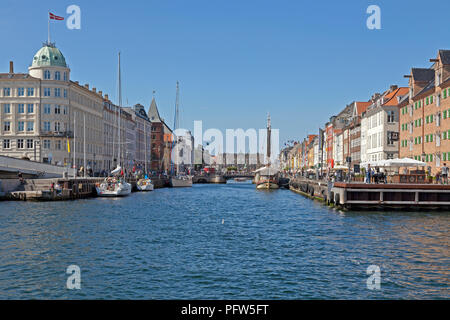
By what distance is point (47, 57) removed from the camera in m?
105

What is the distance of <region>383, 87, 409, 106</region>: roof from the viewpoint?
9594 cm

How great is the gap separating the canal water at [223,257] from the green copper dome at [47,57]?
6678 cm

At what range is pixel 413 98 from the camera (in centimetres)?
7756

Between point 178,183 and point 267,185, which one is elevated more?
point 178,183

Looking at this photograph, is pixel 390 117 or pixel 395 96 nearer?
pixel 390 117

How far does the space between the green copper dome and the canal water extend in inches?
2629

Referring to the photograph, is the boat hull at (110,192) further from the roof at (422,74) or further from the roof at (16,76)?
the roof at (422,74)

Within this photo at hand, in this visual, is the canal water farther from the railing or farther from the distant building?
the railing

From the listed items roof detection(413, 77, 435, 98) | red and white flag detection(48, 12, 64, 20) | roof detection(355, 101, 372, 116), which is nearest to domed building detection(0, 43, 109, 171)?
red and white flag detection(48, 12, 64, 20)

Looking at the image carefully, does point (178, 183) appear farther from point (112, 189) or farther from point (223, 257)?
point (223, 257)

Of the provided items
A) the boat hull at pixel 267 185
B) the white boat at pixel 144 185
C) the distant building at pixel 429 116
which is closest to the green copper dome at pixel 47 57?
the white boat at pixel 144 185

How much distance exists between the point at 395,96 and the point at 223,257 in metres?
79.8

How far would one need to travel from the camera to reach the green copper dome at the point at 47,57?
343ft

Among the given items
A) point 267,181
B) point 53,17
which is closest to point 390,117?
point 267,181
